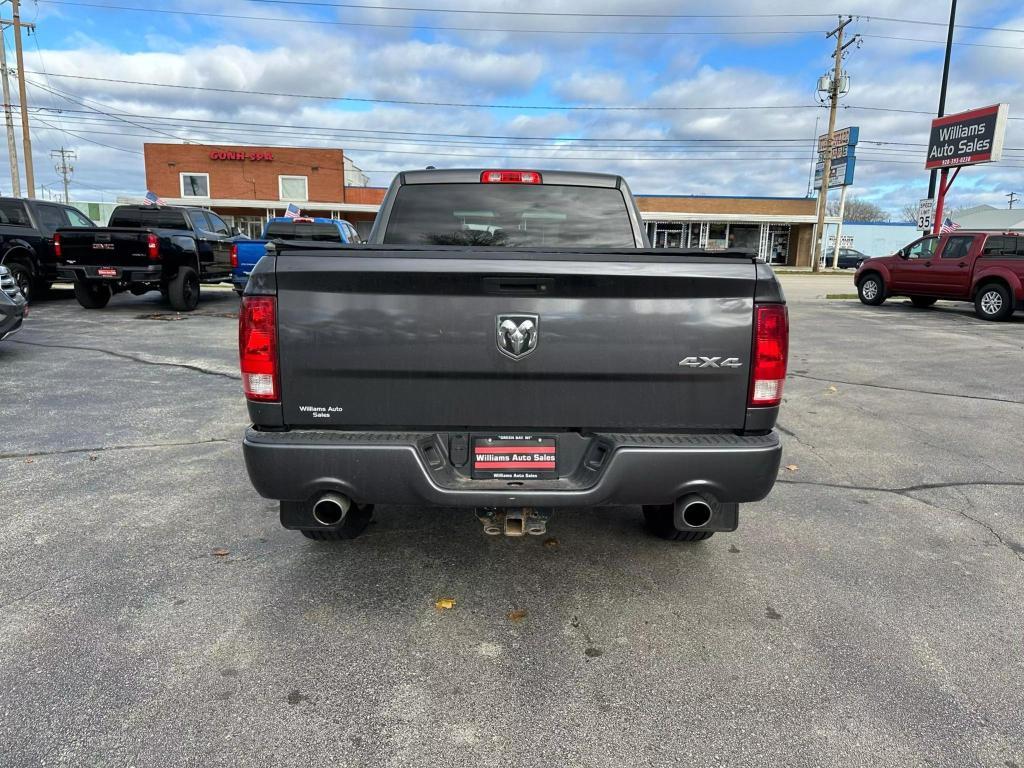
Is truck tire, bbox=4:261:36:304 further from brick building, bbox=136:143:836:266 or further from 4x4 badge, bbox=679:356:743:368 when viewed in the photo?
brick building, bbox=136:143:836:266

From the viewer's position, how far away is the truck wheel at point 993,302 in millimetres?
14816

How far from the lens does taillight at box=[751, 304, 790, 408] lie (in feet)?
9.03

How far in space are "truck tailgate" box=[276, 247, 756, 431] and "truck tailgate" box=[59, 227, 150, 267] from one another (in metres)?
11.5

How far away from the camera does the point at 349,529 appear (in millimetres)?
3516

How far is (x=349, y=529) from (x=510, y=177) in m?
2.33

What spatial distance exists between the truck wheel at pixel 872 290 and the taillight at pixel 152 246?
17068mm

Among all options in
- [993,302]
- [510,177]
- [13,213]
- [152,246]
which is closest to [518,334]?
[510,177]

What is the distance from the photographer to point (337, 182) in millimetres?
43906

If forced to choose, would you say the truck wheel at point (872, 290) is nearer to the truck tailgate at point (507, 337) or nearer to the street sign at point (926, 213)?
the street sign at point (926, 213)

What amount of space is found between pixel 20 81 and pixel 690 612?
36.8m

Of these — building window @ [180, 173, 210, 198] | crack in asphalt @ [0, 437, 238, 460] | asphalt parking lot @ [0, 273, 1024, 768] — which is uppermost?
building window @ [180, 173, 210, 198]

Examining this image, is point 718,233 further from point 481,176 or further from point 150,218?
point 481,176

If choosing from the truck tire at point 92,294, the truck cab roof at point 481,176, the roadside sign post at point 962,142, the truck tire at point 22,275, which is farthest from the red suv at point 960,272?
the truck tire at point 22,275

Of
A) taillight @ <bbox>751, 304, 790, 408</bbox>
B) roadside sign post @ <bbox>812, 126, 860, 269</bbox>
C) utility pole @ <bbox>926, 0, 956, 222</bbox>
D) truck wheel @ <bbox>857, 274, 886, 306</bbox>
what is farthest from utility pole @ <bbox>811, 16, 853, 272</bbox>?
taillight @ <bbox>751, 304, 790, 408</bbox>
